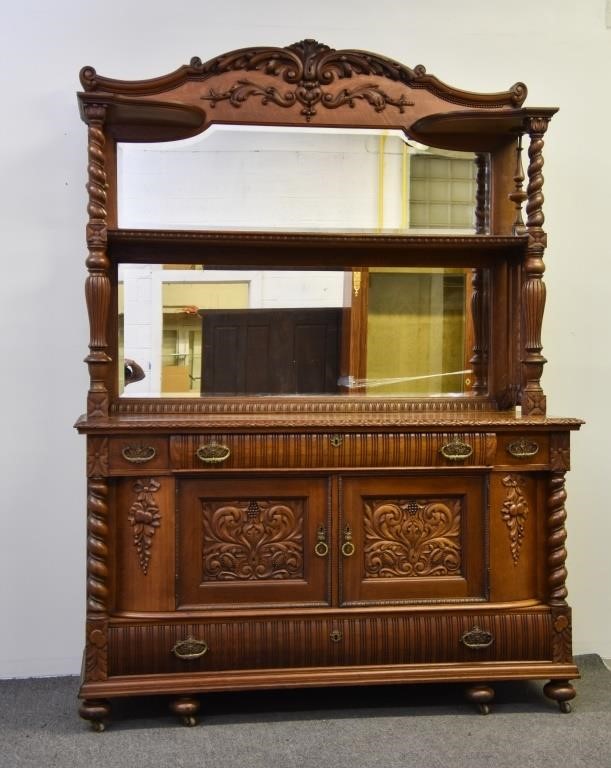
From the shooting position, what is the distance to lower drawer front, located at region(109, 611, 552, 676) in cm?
242

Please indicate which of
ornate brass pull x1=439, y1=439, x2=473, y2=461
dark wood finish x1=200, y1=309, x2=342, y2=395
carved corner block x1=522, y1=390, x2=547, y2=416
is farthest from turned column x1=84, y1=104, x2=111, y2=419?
carved corner block x1=522, y1=390, x2=547, y2=416

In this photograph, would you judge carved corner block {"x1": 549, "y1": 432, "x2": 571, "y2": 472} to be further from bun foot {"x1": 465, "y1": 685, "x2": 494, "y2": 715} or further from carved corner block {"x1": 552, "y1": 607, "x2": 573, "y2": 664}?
bun foot {"x1": 465, "y1": 685, "x2": 494, "y2": 715}

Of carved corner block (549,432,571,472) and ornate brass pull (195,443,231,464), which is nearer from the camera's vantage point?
Result: ornate brass pull (195,443,231,464)

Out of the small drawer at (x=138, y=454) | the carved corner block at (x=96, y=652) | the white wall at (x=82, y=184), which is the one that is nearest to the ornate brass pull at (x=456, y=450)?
the white wall at (x=82, y=184)

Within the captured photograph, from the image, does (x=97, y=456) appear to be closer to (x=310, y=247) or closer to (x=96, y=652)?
(x=96, y=652)

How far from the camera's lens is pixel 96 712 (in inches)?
94.2

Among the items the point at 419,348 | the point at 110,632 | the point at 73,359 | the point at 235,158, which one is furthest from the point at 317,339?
the point at 110,632

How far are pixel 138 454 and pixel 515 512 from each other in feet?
3.89

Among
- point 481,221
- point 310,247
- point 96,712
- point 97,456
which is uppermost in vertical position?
point 481,221

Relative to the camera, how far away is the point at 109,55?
285 cm

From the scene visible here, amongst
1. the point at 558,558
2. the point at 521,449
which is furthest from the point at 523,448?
the point at 558,558

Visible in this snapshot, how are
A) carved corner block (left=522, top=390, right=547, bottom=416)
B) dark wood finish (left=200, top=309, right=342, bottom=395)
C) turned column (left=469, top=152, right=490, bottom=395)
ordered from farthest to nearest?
1. turned column (left=469, top=152, right=490, bottom=395)
2. dark wood finish (left=200, top=309, right=342, bottom=395)
3. carved corner block (left=522, top=390, right=547, bottom=416)

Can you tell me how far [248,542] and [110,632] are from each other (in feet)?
1.59

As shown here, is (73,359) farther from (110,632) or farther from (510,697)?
(510,697)
